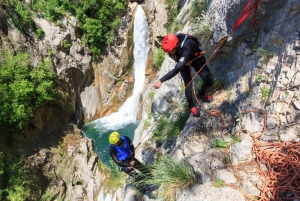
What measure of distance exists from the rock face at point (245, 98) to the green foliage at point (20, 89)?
8107 mm

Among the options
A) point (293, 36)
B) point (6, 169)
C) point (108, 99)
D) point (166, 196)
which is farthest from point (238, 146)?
point (108, 99)

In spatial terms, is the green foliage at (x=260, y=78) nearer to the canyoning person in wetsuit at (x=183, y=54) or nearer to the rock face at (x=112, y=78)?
the canyoning person in wetsuit at (x=183, y=54)

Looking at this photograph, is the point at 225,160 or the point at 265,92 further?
the point at 265,92

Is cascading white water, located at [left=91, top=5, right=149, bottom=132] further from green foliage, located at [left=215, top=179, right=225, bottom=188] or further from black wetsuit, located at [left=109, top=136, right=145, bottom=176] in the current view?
green foliage, located at [left=215, top=179, right=225, bottom=188]

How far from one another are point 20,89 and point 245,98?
9816mm

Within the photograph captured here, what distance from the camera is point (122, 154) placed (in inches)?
218

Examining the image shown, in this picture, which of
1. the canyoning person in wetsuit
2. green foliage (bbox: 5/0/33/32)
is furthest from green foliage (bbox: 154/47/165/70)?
the canyoning person in wetsuit

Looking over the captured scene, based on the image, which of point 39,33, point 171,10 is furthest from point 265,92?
point 39,33

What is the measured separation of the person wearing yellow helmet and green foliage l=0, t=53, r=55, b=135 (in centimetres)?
652

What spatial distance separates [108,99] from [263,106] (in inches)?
509

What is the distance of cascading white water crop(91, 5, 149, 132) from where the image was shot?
1501 centimetres

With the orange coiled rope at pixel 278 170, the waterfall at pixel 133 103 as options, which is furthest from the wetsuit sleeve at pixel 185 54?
the waterfall at pixel 133 103

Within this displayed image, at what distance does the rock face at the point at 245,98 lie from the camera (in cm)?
315

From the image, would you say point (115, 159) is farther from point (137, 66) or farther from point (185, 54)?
point (137, 66)
